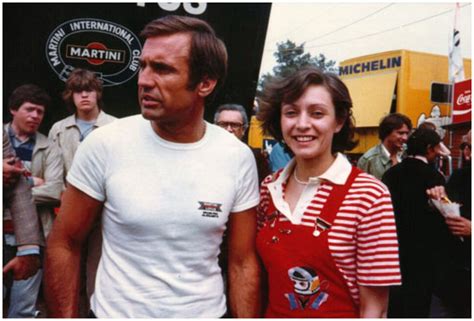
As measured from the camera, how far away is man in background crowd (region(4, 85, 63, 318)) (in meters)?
2.58

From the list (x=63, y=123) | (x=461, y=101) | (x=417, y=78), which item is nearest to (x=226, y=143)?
(x=63, y=123)

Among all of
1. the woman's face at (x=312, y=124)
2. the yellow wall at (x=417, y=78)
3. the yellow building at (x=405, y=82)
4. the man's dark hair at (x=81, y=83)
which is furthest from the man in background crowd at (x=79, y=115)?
the yellow wall at (x=417, y=78)

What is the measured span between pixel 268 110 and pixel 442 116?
30.3ft

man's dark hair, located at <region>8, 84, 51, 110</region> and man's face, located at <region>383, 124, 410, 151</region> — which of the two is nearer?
man's dark hair, located at <region>8, 84, 51, 110</region>

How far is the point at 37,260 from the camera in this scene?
2016mm

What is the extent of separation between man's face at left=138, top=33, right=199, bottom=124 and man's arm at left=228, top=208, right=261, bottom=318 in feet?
1.29

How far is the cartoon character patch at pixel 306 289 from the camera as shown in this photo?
1470mm

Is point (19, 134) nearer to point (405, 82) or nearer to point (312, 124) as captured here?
point (312, 124)

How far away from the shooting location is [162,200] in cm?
148

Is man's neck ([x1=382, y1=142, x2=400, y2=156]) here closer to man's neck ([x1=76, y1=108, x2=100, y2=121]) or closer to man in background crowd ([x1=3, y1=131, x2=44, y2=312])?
man's neck ([x1=76, y1=108, x2=100, y2=121])

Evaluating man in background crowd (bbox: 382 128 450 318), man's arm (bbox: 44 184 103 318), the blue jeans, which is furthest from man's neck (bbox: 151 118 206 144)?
man in background crowd (bbox: 382 128 450 318)

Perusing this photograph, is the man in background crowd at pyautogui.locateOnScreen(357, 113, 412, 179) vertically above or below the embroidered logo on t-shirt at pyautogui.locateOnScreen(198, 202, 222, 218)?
above

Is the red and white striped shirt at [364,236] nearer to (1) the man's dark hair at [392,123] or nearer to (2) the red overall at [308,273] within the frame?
(2) the red overall at [308,273]

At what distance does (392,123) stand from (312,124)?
212 cm
